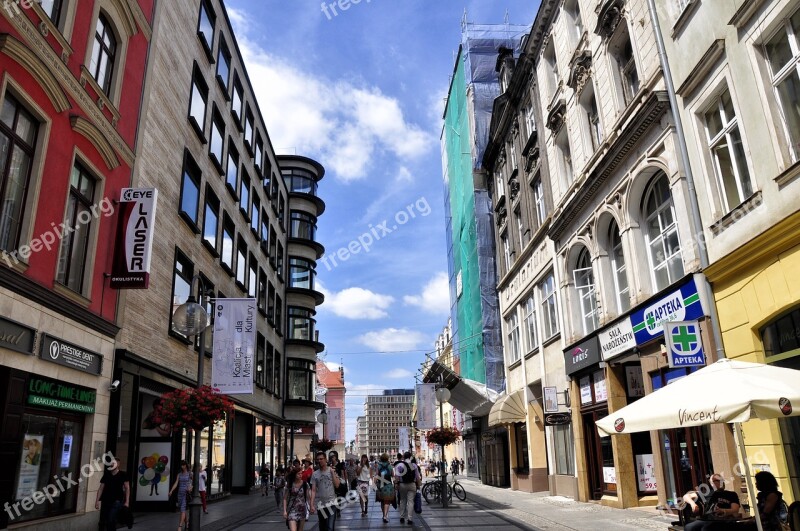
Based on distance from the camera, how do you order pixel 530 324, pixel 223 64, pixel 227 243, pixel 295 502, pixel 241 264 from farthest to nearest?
pixel 241 264, pixel 223 64, pixel 227 243, pixel 530 324, pixel 295 502

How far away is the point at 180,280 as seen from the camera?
68.2ft

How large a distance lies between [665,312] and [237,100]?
80.6ft

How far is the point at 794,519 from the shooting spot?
25.7ft

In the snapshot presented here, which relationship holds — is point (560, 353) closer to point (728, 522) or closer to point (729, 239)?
point (729, 239)

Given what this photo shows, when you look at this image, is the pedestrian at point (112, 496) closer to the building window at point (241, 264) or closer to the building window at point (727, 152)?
the building window at point (727, 152)

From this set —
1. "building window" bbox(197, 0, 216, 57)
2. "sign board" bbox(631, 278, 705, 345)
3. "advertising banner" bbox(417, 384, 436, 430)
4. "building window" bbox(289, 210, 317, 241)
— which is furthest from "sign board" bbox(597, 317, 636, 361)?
"building window" bbox(289, 210, 317, 241)

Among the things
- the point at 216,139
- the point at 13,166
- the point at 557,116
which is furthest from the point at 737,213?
the point at 216,139

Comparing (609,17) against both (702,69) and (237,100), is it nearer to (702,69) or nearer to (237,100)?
(702,69)

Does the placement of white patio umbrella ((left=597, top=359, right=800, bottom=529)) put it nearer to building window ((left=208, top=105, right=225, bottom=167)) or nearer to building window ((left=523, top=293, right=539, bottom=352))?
building window ((left=523, top=293, right=539, bottom=352))

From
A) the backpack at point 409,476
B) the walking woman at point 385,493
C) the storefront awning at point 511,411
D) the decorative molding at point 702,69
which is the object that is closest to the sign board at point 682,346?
the decorative molding at point 702,69

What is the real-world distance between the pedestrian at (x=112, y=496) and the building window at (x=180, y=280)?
771 centimetres

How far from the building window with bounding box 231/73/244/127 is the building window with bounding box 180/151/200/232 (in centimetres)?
771

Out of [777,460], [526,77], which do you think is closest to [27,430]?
[777,460]

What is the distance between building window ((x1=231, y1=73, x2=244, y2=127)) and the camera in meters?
Answer: 29.8
